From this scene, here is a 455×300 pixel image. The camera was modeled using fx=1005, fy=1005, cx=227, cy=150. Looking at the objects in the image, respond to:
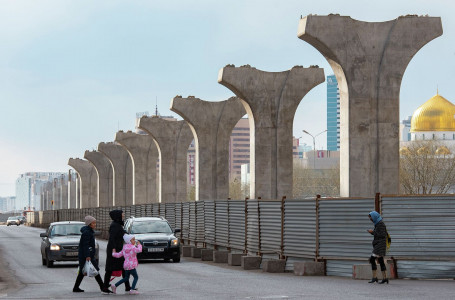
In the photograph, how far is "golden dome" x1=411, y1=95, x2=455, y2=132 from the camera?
12838cm

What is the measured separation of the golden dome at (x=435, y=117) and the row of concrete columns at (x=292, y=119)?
61620 mm

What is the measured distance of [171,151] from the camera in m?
64.5

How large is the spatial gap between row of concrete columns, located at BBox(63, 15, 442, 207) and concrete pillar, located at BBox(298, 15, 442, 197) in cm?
3

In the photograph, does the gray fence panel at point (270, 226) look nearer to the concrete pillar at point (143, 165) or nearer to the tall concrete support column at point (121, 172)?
the concrete pillar at point (143, 165)

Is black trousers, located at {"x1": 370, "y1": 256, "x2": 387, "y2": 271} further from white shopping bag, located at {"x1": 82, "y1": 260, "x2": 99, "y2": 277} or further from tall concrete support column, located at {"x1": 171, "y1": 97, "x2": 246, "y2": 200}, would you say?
tall concrete support column, located at {"x1": 171, "y1": 97, "x2": 246, "y2": 200}

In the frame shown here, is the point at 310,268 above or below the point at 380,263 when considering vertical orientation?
below

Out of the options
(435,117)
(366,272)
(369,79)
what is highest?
(435,117)

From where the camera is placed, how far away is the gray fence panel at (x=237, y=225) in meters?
28.4

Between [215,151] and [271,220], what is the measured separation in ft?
91.7

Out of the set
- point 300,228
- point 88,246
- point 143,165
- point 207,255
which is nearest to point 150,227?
point 207,255

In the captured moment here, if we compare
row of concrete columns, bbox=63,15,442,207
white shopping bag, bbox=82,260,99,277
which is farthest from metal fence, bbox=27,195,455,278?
white shopping bag, bbox=82,260,99,277

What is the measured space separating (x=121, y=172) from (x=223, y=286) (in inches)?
2519

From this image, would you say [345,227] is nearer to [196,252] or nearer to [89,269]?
[89,269]

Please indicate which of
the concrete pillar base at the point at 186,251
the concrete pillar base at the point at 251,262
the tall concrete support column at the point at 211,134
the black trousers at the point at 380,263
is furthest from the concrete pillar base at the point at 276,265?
the tall concrete support column at the point at 211,134
